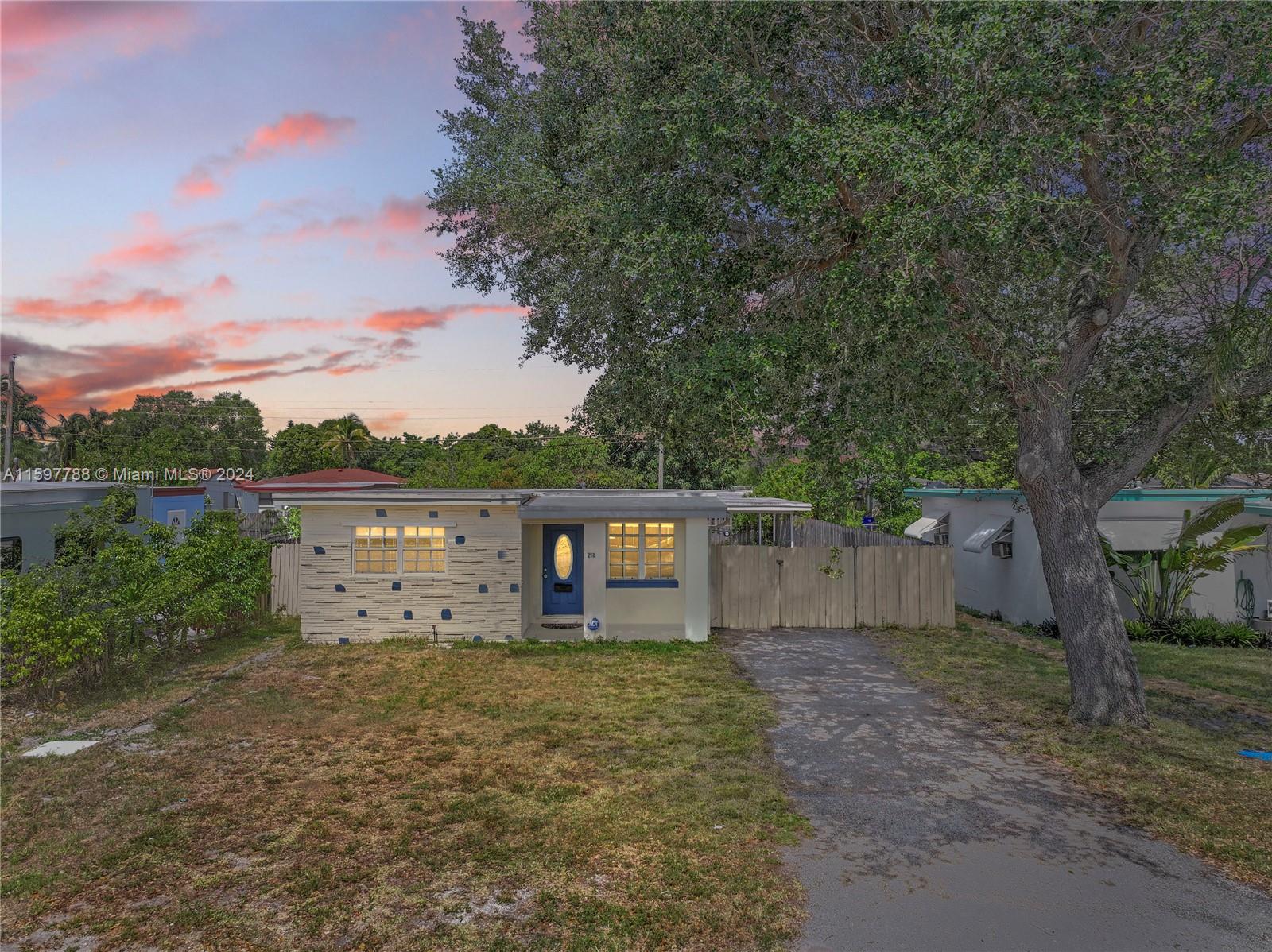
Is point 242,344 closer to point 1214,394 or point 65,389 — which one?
point 65,389

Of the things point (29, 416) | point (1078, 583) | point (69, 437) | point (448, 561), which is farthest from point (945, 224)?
point (29, 416)

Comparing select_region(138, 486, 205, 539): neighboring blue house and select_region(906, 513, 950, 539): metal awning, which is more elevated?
select_region(138, 486, 205, 539): neighboring blue house

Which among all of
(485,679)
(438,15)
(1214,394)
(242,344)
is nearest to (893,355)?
(1214,394)

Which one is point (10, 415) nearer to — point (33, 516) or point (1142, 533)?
point (33, 516)

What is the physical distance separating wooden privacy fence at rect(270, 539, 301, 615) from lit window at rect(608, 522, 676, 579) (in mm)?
7261

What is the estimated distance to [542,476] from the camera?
108 ft

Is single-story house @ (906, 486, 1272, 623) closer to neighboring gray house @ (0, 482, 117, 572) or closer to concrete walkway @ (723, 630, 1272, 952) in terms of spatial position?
concrete walkway @ (723, 630, 1272, 952)

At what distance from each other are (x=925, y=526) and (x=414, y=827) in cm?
1653

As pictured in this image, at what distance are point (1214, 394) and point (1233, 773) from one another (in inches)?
156

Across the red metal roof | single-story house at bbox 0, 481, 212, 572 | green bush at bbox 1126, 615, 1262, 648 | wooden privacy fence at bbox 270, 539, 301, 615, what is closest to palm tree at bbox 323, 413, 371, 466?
the red metal roof

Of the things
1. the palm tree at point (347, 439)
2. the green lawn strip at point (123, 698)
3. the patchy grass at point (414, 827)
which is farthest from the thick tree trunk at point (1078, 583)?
the palm tree at point (347, 439)

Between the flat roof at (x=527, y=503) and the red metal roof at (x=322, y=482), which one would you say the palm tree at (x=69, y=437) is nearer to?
the red metal roof at (x=322, y=482)

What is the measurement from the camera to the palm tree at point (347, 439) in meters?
55.0

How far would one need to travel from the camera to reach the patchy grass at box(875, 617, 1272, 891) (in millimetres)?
5742
